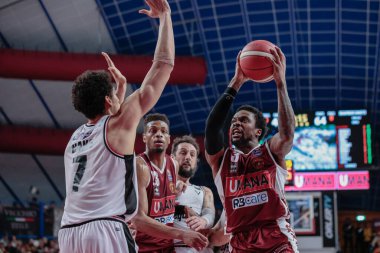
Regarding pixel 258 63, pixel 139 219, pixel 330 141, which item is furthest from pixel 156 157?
pixel 330 141

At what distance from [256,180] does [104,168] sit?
1.96 metres

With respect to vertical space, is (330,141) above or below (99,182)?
below

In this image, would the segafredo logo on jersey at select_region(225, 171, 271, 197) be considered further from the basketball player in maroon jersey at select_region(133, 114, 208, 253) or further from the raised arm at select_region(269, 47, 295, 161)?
the basketball player in maroon jersey at select_region(133, 114, 208, 253)

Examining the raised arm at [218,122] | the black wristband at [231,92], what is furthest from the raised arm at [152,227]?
the black wristband at [231,92]

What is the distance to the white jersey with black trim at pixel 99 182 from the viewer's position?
18.2ft

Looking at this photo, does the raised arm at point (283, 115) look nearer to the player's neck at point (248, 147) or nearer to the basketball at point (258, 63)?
the basketball at point (258, 63)

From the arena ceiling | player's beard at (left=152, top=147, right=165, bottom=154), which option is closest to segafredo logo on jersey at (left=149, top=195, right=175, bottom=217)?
player's beard at (left=152, top=147, right=165, bottom=154)

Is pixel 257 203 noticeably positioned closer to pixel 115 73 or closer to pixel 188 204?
pixel 115 73

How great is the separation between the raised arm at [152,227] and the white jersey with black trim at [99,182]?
5.27ft

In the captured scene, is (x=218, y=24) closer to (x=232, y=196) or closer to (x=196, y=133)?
(x=196, y=133)

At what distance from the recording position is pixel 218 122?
693 cm

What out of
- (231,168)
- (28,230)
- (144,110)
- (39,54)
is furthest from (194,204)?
(39,54)

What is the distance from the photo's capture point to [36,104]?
29.8 meters

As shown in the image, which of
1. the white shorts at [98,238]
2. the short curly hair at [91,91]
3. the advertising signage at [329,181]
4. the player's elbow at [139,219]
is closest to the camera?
the white shorts at [98,238]
